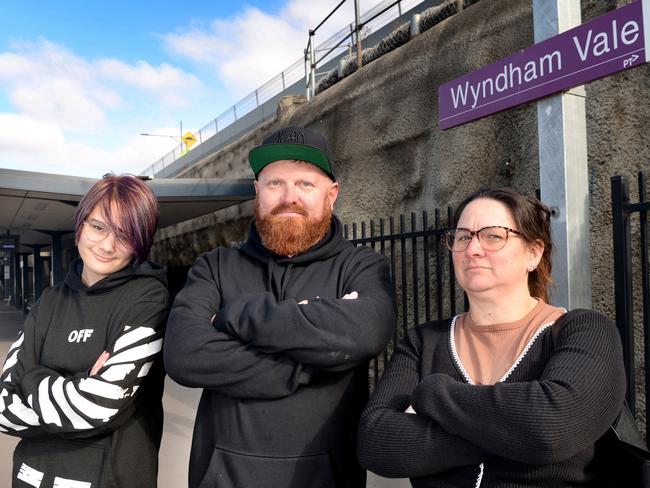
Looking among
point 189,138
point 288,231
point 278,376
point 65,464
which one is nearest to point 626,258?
point 288,231

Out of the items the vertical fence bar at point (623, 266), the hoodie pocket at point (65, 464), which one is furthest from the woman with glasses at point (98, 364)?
the vertical fence bar at point (623, 266)

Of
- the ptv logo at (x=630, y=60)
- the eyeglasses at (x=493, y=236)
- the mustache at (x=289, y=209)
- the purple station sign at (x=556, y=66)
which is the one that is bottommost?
the eyeglasses at (x=493, y=236)

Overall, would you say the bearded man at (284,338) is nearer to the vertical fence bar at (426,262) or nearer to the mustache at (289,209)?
the mustache at (289,209)

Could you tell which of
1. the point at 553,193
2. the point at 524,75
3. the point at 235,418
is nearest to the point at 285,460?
the point at 235,418

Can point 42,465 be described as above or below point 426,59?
below

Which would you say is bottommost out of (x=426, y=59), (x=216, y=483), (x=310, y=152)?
(x=216, y=483)

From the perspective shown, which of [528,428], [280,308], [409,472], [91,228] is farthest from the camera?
[91,228]

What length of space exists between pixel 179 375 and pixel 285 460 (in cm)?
45

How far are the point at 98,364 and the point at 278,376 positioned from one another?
0.67m

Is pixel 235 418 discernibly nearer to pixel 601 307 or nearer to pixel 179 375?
pixel 179 375

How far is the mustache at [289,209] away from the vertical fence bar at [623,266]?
4.35ft

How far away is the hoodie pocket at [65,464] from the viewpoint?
178cm

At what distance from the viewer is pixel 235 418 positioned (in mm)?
1714

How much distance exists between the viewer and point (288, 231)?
188 cm
